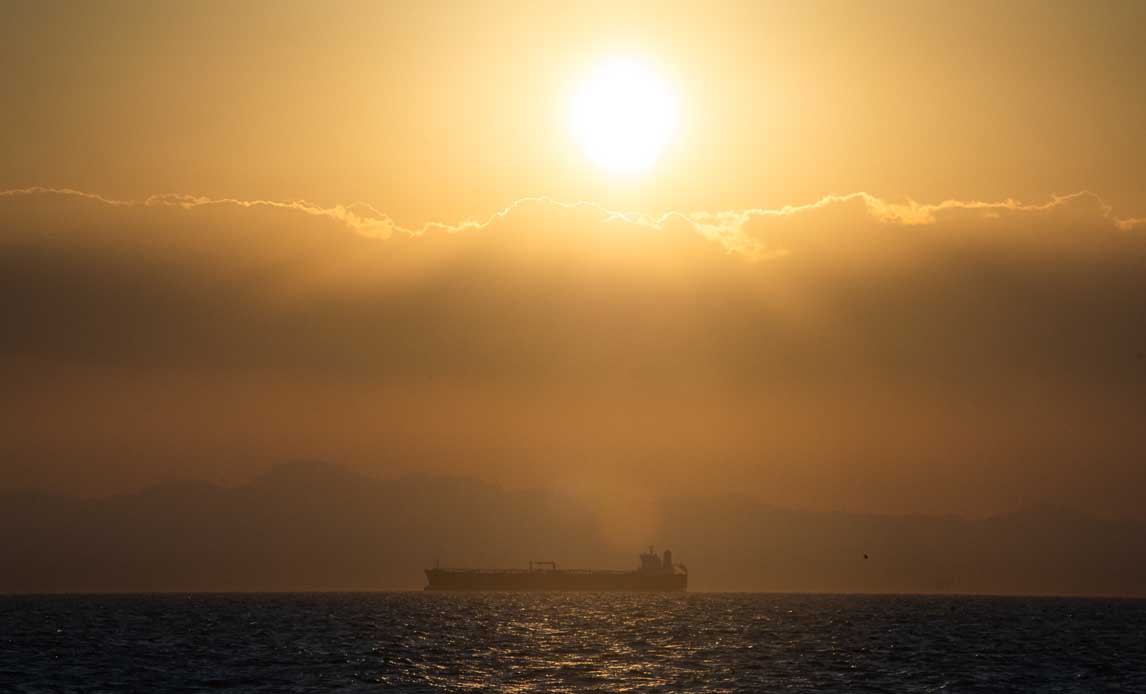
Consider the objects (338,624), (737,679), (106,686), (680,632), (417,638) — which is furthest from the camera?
(338,624)

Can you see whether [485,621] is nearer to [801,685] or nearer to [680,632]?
[680,632]

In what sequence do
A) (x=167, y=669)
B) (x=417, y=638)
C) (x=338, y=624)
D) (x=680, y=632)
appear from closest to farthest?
(x=167, y=669)
(x=417, y=638)
(x=680, y=632)
(x=338, y=624)

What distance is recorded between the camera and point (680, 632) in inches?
5182

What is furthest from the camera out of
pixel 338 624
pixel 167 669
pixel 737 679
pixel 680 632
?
pixel 338 624

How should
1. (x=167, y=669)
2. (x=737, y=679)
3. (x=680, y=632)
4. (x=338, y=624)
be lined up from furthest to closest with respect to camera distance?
1. (x=338, y=624)
2. (x=680, y=632)
3. (x=167, y=669)
4. (x=737, y=679)

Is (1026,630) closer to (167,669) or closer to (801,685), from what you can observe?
(801,685)

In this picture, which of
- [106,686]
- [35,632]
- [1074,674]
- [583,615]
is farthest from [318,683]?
[583,615]

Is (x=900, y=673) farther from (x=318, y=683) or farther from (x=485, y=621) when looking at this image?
(x=485, y=621)

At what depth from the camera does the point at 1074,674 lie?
88688 millimetres

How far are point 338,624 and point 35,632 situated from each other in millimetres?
31982

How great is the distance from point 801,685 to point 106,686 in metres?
39.6

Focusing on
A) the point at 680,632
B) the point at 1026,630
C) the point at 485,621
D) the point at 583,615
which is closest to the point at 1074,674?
the point at 680,632

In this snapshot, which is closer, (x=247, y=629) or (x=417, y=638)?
(x=417, y=638)

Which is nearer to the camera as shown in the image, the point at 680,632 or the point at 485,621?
the point at 680,632
